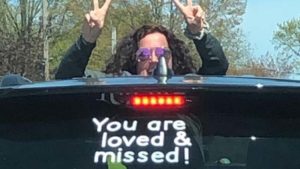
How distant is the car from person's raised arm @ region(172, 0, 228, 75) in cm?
282

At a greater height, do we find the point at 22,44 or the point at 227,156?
the point at 227,156

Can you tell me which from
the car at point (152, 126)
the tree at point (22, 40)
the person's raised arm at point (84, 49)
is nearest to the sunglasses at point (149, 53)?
the person's raised arm at point (84, 49)

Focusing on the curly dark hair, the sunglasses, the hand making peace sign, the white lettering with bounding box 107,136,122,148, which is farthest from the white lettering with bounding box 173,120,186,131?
the curly dark hair

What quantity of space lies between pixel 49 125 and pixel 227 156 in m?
0.70

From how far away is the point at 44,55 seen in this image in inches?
1907

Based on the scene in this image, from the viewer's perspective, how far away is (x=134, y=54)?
709 centimetres

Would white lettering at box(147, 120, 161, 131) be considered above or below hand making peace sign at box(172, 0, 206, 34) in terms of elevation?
below

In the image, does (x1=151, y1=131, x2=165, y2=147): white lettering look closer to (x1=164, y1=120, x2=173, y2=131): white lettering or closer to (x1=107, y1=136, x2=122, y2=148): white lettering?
(x1=164, y1=120, x2=173, y2=131): white lettering

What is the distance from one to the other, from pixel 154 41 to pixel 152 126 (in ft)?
10.1

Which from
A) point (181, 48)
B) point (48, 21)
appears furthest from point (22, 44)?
point (181, 48)

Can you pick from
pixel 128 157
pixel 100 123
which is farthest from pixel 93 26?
pixel 128 157

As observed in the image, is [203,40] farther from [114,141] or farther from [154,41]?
[114,141]

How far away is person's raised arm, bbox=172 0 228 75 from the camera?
22.7 feet

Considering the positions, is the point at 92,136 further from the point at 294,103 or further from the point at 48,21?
the point at 48,21
